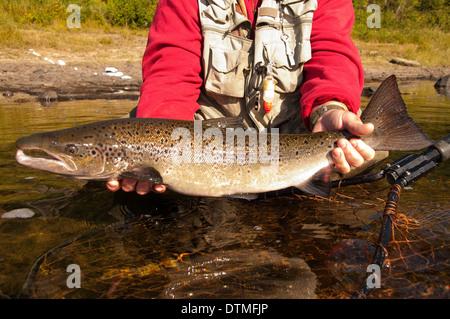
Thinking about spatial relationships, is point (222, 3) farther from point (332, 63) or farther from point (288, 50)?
point (332, 63)

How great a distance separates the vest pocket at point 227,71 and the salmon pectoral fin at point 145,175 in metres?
1.16

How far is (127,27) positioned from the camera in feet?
56.5

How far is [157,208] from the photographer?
2961 millimetres

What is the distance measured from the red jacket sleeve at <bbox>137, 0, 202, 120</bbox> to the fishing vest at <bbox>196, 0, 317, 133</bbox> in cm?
9

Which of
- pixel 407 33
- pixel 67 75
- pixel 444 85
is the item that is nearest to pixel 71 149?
pixel 67 75

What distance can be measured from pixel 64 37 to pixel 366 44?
14848 mm

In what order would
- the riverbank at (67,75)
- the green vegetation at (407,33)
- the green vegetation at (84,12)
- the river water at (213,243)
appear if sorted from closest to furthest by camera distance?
the river water at (213,243)
the riverbank at (67,75)
the green vegetation at (84,12)
the green vegetation at (407,33)

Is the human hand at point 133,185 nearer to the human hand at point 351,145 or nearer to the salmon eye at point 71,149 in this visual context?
the salmon eye at point 71,149

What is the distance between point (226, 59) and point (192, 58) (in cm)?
30

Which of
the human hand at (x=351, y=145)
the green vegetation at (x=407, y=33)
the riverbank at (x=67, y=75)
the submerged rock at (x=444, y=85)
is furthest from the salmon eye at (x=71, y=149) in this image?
the green vegetation at (x=407, y=33)

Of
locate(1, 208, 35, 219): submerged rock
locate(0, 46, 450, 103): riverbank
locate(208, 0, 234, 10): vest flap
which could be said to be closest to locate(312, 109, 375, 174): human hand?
locate(208, 0, 234, 10): vest flap

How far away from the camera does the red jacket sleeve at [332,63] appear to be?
288 cm

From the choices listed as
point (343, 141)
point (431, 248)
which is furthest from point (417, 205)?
point (343, 141)

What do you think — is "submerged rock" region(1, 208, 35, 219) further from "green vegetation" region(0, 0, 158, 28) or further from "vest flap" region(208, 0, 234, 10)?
"green vegetation" region(0, 0, 158, 28)
